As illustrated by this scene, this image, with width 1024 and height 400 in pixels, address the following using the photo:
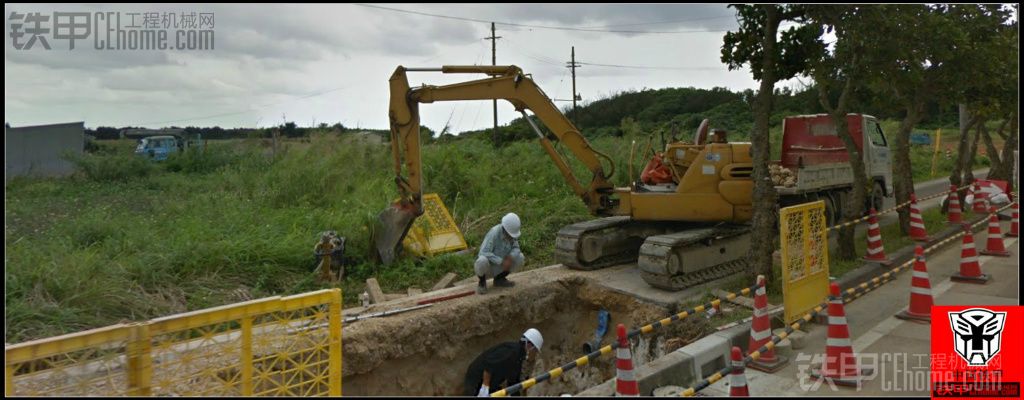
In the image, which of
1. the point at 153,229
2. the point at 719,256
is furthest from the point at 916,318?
the point at 153,229

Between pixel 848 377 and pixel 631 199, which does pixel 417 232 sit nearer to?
pixel 631 199

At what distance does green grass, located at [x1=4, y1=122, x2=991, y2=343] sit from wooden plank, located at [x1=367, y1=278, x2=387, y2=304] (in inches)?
11.1

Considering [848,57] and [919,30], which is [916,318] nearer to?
[848,57]

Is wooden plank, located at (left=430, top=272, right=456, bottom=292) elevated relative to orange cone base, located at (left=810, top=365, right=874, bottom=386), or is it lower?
elevated

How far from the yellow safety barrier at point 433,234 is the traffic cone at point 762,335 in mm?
5717

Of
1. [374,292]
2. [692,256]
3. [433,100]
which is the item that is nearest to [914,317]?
[692,256]

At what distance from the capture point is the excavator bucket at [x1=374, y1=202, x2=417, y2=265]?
29.4 feet

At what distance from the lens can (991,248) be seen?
950cm

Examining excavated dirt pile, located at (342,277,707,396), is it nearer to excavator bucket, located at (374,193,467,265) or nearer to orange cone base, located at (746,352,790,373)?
orange cone base, located at (746,352,790,373)

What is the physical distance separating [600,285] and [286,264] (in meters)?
4.50

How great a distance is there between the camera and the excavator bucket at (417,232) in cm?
907

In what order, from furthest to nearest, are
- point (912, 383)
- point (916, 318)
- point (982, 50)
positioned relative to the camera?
point (982, 50) → point (916, 318) → point (912, 383)

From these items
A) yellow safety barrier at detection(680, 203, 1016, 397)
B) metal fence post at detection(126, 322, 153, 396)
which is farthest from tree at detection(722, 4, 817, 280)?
metal fence post at detection(126, 322, 153, 396)

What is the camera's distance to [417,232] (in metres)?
10.3
